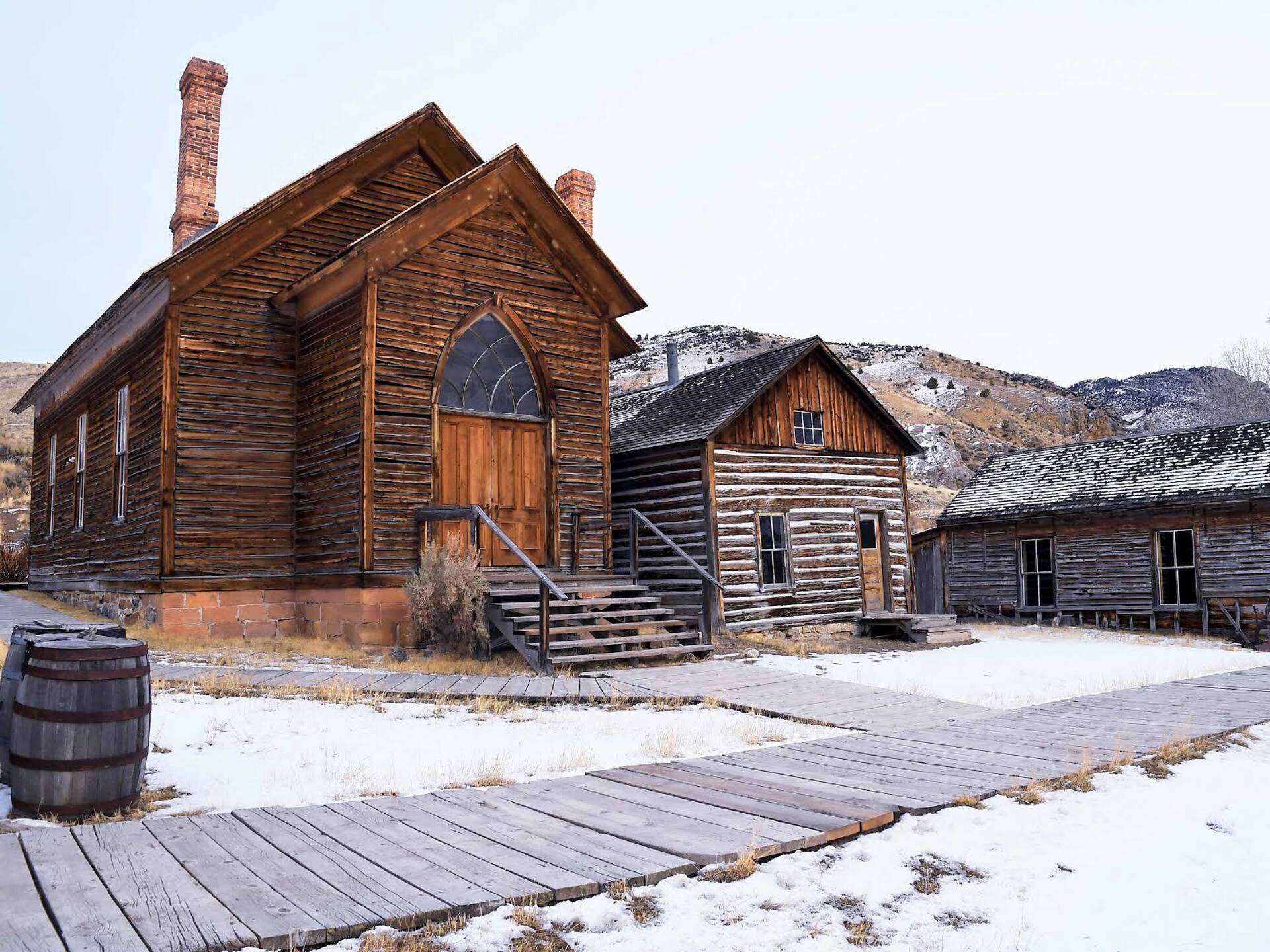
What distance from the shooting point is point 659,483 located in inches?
749

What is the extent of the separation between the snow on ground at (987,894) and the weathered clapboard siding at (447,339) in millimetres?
9566

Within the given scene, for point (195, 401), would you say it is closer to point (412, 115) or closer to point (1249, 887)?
point (412, 115)

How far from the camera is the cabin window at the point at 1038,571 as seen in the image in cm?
2478

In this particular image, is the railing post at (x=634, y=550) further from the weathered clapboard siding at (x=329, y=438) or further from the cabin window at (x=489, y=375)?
the weathered clapboard siding at (x=329, y=438)

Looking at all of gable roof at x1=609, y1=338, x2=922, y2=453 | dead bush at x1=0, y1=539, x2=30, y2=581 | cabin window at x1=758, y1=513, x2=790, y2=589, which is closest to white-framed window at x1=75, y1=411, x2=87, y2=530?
dead bush at x1=0, y1=539, x2=30, y2=581

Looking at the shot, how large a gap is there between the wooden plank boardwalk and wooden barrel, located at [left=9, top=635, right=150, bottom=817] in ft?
1.70

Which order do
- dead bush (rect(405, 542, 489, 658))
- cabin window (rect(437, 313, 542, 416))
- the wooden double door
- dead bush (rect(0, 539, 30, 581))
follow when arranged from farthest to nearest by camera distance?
dead bush (rect(0, 539, 30, 581)) → cabin window (rect(437, 313, 542, 416)) → the wooden double door → dead bush (rect(405, 542, 489, 658))

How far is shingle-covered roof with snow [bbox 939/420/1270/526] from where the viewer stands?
72.8 ft

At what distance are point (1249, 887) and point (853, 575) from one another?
15901 millimetres

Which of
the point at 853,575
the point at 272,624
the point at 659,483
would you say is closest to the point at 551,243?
the point at 659,483

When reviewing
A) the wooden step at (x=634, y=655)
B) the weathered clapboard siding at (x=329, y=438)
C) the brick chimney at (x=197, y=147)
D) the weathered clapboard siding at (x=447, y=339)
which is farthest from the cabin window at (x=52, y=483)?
the wooden step at (x=634, y=655)

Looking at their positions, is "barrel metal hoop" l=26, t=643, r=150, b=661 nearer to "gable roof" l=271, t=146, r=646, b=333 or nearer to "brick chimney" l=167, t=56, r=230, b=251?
"gable roof" l=271, t=146, r=646, b=333

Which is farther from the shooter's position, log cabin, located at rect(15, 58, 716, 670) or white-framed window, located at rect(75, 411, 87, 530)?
white-framed window, located at rect(75, 411, 87, 530)

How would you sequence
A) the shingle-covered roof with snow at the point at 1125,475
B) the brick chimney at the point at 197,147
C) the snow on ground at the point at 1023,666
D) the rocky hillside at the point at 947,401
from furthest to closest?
1. the rocky hillside at the point at 947,401
2. the shingle-covered roof with snow at the point at 1125,475
3. the brick chimney at the point at 197,147
4. the snow on ground at the point at 1023,666
